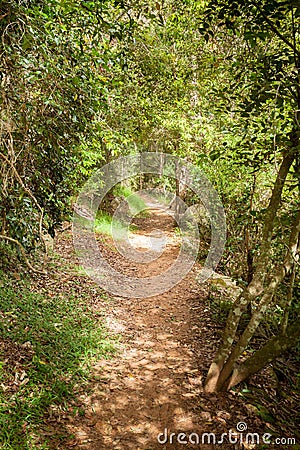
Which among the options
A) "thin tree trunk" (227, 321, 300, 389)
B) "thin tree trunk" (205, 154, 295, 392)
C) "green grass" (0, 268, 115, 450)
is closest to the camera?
"green grass" (0, 268, 115, 450)

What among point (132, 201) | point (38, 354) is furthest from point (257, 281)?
point (132, 201)

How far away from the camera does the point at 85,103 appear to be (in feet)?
12.8

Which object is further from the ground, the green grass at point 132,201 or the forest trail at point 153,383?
the green grass at point 132,201

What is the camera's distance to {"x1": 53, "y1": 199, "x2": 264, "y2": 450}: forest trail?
3.50 metres

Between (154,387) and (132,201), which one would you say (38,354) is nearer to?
(154,387)

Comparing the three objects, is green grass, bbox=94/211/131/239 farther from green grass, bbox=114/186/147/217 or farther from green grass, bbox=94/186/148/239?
green grass, bbox=114/186/147/217

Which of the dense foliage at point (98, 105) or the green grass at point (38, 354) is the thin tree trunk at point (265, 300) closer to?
the dense foliage at point (98, 105)

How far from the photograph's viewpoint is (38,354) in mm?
4180

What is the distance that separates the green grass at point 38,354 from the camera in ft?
10.6

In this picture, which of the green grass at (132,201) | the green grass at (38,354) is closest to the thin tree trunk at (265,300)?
the green grass at (38,354)

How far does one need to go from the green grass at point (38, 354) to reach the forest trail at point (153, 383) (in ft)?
0.82

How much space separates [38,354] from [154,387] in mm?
1407

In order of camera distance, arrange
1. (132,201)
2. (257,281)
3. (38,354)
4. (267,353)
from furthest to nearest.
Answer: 1. (132,201)
2. (38,354)
3. (257,281)
4. (267,353)

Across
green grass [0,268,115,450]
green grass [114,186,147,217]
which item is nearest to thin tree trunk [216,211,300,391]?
green grass [0,268,115,450]
